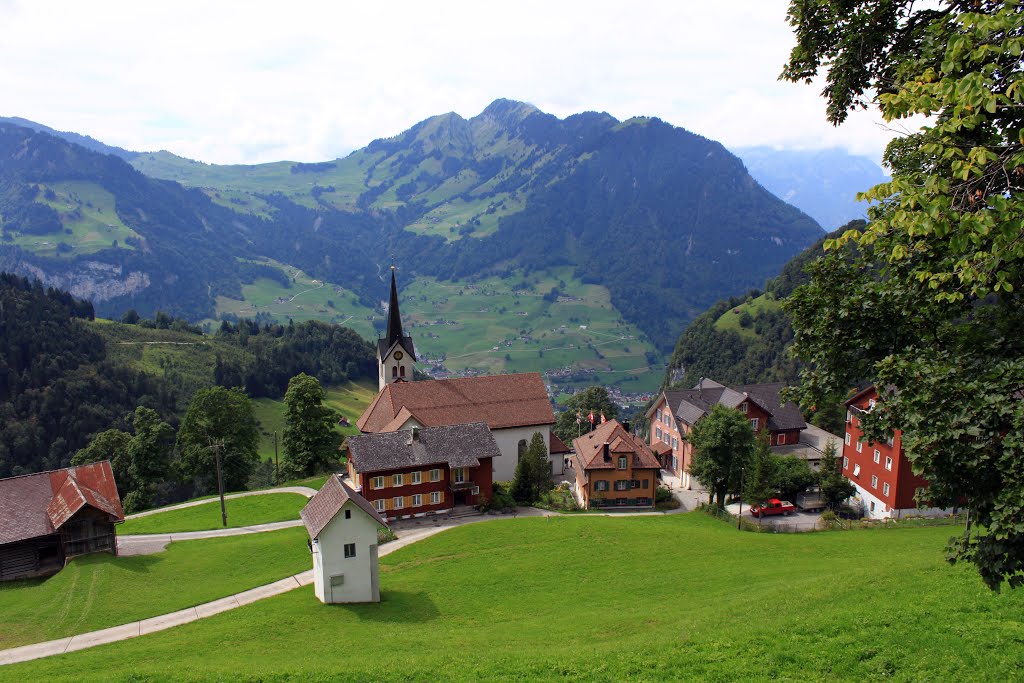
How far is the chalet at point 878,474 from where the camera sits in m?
55.8

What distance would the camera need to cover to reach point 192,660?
27578 millimetres

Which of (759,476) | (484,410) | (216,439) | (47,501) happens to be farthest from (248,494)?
(759,476)

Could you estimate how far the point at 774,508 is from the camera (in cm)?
6009

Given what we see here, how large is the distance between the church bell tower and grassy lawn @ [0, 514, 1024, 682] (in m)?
33.9

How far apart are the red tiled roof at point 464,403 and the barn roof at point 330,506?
84.8ft

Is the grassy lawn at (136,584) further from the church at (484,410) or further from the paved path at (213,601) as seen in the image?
the church at (484,410)

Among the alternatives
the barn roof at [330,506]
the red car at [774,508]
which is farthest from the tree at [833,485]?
the barn roof at [330,506]

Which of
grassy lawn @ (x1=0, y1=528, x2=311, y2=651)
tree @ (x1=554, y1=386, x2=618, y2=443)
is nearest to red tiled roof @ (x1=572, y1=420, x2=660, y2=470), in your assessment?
grassy lawn @ (x1=0, y1=528, x2=311, y2=651)

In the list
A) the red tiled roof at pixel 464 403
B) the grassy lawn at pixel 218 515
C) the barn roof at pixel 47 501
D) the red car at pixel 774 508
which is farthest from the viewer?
the red tiled roof at pixel 464 403

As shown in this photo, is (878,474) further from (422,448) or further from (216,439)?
(216,439)

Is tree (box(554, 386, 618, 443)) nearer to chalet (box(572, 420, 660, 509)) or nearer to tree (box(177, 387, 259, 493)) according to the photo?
chalet (box(572, 420, 660, 509))

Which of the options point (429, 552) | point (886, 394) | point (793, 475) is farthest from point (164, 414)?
point (886, 394)

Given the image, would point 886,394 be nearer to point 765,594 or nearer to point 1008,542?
point 1008,542

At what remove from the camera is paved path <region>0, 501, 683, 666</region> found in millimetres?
32531
